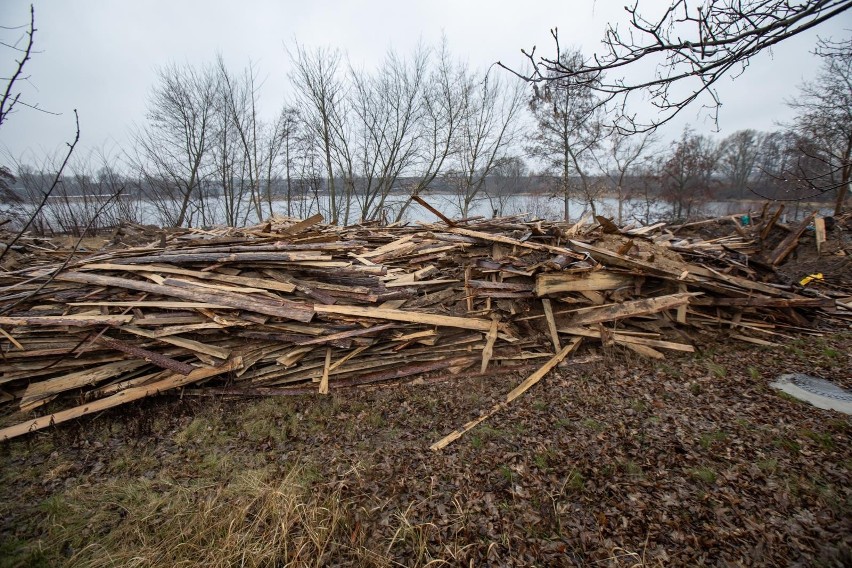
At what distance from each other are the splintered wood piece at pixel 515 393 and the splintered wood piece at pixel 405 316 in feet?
3.06

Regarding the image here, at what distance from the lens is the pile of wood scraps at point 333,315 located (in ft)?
15.0

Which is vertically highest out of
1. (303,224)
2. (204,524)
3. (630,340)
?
(303,224)

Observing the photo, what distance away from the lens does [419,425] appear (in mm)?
4152

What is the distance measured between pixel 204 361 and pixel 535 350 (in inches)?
187

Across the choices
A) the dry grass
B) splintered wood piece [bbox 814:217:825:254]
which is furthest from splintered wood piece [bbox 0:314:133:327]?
splintered wood piece [bbox 814:217:825:254]

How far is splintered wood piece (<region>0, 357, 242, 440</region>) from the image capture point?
13.2ft

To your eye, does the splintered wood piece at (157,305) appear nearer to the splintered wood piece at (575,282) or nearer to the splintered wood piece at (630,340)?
the splintered wood piece at (575,282)

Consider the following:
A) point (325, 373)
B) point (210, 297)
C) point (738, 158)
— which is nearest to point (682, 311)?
point (325, 373)

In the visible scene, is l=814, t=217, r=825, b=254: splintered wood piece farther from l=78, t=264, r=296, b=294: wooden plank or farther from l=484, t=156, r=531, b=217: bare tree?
l=78, t=264, r=296, b=294: wooden plank

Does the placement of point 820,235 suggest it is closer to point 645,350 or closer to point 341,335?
point 645,350

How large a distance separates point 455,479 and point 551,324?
2.92m

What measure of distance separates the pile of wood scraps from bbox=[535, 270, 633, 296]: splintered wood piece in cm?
2

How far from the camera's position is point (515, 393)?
4527 millimetres

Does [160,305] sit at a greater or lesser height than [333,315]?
greater
